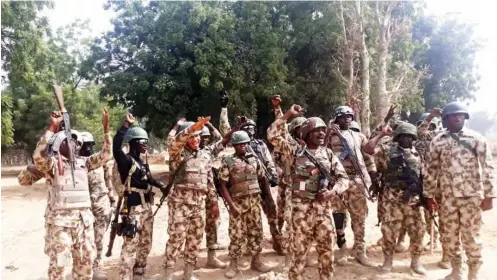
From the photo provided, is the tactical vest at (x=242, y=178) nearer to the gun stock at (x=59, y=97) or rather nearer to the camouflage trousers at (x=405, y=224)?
the camouflage trousers at (x=405, y=224)

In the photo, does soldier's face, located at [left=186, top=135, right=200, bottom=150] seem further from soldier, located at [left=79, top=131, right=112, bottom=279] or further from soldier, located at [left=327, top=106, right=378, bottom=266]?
soldier, located at [left=327, top=106, right=378, bottom=266]

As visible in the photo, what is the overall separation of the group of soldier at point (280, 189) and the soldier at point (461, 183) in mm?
13

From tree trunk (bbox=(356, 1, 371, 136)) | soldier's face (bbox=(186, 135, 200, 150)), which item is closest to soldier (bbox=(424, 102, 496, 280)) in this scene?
soldier's face (bbox=(186, 135, 200, 150))

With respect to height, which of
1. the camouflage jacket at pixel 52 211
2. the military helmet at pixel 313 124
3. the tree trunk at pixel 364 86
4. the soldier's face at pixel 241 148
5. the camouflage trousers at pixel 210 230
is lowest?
the camouflage trousers at pixel 210 230

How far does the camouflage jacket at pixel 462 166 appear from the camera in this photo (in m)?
5.24

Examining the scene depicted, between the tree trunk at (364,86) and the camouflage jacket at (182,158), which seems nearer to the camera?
the camouflage jacket at (182,158)

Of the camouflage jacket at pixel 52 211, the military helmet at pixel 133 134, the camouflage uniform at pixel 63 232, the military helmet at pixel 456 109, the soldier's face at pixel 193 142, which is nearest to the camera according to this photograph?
the camouflage jacket at pixel 52 211

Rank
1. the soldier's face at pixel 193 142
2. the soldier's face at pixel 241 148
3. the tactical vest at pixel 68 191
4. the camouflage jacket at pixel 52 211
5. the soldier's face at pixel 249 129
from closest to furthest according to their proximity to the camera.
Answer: the camouflage jacket at pixel 52 211 < the tactical vest at pixel 68 191 < the soldier's face at pixel 193 142 < the soldier's face at pixel 241 148 < the soldier's face at pixel 249 129

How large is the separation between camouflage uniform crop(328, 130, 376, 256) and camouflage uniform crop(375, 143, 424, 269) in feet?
1.13

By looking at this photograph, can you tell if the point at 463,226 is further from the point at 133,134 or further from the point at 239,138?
the point at 133,134

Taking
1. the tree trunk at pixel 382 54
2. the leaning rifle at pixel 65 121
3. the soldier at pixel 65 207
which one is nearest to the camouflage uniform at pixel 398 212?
the soldier at pixel 65 207

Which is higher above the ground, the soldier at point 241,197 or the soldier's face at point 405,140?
the soldier's face at point 405,140

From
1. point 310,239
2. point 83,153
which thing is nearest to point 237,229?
point 310,239

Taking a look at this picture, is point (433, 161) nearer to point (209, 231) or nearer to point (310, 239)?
point (310, 239)
